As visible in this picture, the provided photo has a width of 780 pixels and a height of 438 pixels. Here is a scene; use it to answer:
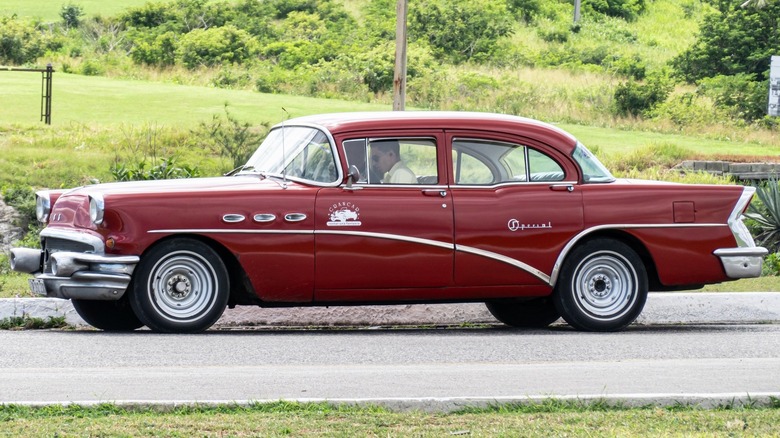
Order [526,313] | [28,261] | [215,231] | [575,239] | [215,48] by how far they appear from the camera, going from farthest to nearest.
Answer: [215,48]
[526,313]
[575,239]
[28,261]
[215,231]

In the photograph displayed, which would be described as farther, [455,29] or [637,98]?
[455,29]

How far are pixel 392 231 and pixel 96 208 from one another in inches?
84.9

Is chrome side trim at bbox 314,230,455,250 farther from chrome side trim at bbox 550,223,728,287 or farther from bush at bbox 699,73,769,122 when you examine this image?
bush at bbox 699,73,769,122

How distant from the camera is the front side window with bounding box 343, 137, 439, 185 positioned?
968 cm

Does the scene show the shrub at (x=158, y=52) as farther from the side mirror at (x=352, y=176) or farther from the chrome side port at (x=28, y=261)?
the side mirror at (x=352, y=176)

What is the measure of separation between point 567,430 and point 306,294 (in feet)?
13.2

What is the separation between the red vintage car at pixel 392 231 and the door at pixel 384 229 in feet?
0.04

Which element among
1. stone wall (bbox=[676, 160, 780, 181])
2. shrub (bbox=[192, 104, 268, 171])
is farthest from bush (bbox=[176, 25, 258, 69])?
stone wall (bbox=[676, 160, 780, 181])

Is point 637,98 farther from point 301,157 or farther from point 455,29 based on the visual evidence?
point 301,157

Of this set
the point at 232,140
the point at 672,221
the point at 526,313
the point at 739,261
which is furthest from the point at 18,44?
the point at 739,261

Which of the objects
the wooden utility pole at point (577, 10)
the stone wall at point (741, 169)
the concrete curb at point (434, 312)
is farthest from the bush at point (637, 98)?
the wooden utility pole at point (577, 10)

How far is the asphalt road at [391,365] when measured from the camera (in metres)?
6.57

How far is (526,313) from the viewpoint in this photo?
1079cm

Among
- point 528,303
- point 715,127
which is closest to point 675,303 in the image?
point 528,303
